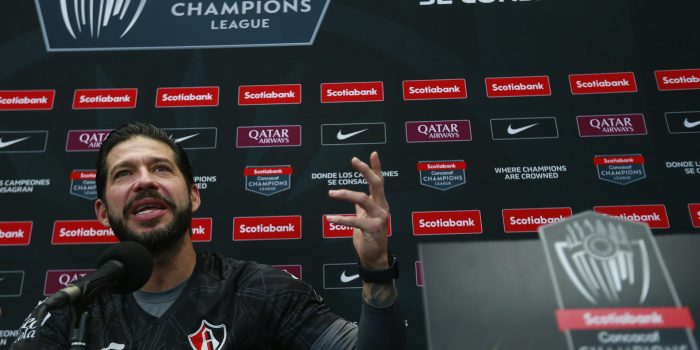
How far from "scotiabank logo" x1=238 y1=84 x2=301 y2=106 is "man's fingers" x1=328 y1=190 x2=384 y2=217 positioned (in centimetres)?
136

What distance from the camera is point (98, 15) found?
2.58m

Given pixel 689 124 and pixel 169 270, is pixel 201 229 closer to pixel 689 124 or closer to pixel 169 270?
pixel 169 270

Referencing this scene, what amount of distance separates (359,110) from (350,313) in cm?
87

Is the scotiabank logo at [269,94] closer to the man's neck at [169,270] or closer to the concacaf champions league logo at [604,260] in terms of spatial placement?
the man's neck at [169,270]

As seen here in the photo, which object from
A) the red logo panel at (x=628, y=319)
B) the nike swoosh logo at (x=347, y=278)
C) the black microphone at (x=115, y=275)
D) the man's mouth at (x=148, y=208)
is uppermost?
the man's mouth at (x=148, y=208)

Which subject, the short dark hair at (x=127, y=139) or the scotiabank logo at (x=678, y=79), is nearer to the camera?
the short dark hair at (x=127, y=139)

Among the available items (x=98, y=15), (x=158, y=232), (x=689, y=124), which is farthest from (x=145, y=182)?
(x=689, y=124)

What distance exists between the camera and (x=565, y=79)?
2391 millimetres

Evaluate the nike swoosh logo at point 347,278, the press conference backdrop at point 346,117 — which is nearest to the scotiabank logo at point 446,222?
the press conference backdrop at point 346,117

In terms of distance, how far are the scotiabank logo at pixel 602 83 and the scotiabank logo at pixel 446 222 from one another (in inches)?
29.7

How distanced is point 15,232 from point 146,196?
1105mm

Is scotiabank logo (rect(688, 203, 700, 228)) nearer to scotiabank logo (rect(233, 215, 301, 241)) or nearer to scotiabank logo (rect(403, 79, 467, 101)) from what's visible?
scotiabank logo (rect(403, 79, 467, 101))

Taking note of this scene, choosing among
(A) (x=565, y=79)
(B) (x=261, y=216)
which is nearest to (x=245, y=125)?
(B) (x=261, y=216)

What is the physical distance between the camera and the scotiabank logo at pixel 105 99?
Result: 240 cm
